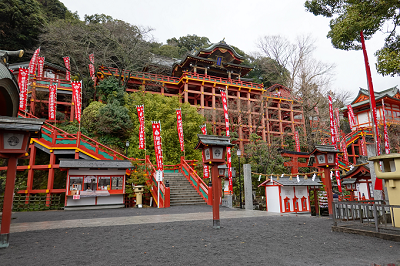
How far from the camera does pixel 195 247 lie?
4910mm

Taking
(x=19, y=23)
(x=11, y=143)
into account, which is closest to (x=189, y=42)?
(x=19, y=23)

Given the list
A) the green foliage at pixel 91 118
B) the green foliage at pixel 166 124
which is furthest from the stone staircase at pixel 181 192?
the green foliage at pixel 91 118

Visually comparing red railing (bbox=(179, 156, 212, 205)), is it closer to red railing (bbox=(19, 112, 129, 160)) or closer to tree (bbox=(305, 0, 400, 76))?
red railing (bbox=(19, 112, 129, 160))

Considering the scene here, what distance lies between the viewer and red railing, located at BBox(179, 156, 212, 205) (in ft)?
47.8

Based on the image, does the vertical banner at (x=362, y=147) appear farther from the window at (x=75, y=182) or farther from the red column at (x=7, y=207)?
the red column at (x=7, y=207)

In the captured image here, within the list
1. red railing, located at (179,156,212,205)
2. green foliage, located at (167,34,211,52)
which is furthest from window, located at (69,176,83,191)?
green foliage, located at (167,34,211,52)

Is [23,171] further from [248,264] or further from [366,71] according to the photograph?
[366,71]

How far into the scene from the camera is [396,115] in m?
28.6

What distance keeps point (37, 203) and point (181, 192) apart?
28.5 ft

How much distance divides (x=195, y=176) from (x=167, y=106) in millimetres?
9056

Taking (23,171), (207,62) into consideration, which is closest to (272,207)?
(23,171)

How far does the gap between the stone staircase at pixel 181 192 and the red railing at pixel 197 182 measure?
0.73ft

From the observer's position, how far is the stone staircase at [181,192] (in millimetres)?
14416

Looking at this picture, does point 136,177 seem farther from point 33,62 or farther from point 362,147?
point 362,147
